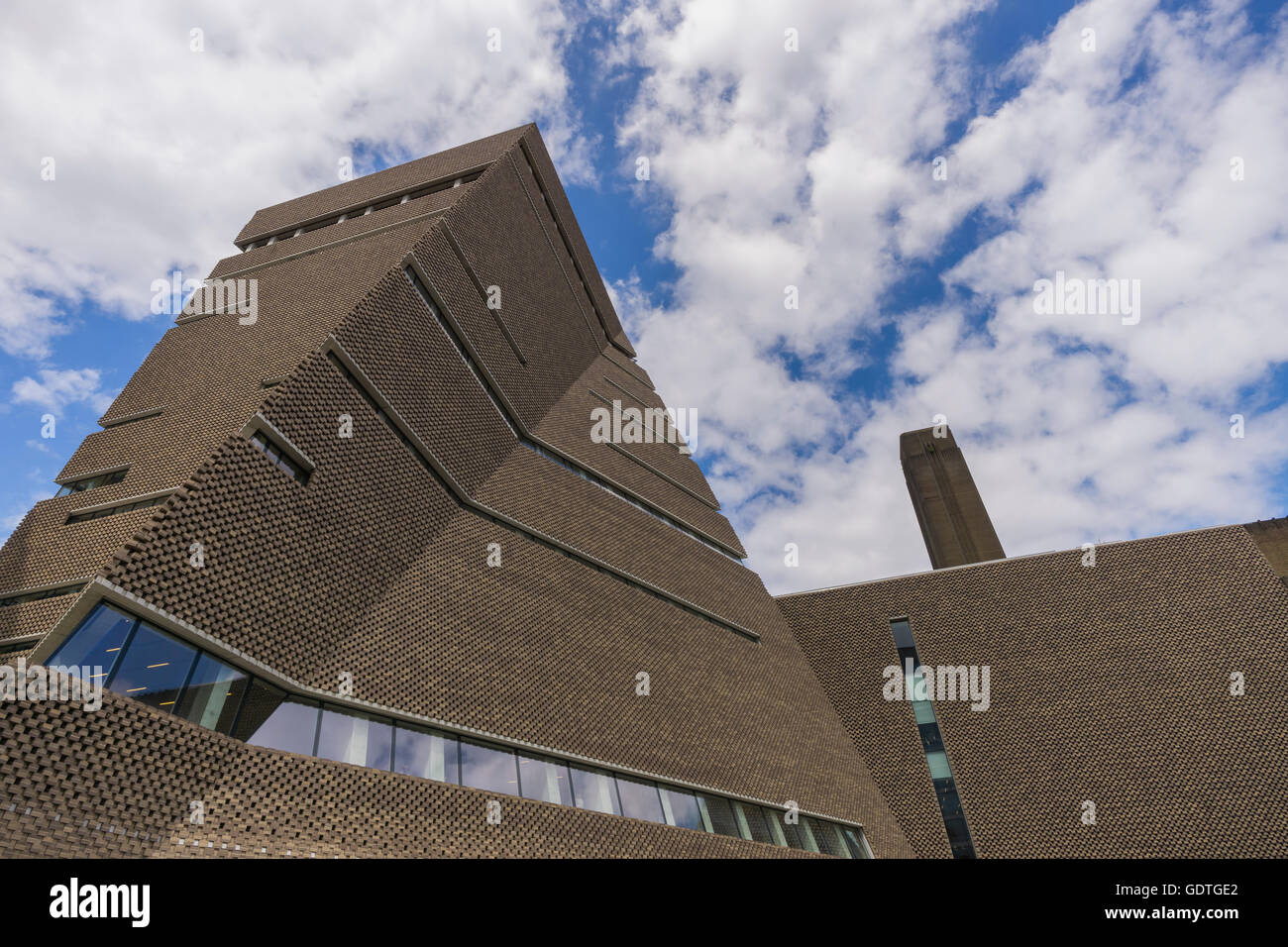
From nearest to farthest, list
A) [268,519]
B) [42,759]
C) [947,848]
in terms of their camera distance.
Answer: [42,759], [268,519], [947,848]

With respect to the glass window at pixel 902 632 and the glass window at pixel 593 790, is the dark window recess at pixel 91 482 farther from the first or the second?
the glass window at pixel 902 632

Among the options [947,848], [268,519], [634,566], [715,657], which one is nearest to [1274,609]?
[947,848]

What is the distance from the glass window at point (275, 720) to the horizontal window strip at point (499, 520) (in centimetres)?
659

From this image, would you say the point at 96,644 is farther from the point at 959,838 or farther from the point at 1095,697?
the point at 1095,697

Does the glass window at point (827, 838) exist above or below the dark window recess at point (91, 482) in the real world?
below

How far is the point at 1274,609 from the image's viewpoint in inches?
877

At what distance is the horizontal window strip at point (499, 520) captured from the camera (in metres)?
15.2

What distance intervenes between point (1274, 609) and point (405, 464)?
1105 inches

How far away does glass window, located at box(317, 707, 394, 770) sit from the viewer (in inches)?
439

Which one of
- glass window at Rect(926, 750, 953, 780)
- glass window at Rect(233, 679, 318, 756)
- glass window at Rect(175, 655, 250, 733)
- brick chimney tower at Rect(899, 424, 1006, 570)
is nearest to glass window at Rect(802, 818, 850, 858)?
glass window at Rect(926, 750, 953, 780)

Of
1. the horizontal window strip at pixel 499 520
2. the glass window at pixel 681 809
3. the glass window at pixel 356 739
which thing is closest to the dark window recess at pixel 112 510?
the horizontal window strip at pixel 499 520

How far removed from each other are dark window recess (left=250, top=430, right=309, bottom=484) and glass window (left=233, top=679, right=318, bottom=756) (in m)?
3.97

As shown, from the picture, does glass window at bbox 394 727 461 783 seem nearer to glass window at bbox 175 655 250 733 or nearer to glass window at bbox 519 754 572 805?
glass window at bbox 519 754 572 805
